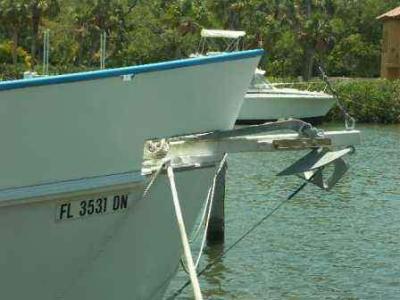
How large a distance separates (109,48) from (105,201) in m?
65.6

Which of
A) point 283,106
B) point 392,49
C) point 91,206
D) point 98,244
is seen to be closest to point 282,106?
point 283,106

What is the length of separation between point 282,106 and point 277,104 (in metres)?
0.52

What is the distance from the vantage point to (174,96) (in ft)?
29.8

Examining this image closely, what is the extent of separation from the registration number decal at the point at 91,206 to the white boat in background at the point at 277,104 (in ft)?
130

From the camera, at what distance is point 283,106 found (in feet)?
169

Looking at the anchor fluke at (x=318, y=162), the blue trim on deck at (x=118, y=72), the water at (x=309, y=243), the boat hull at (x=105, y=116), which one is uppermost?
the blue trim on deck at (x=118, y=72)

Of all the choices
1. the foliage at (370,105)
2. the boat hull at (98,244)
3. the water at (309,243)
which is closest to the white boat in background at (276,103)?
the foliage at (370,105)

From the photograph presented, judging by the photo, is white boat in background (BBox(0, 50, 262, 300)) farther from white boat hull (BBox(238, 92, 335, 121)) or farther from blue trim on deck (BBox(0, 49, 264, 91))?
white boat hull (BBox(238, 92, 335, 121))

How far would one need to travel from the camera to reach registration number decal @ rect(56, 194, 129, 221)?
881 centimetres

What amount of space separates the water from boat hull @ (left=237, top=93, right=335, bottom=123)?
68.8 ft

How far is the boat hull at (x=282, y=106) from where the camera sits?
5025 centimetres

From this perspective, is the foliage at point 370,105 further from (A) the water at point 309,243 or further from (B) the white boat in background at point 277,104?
(A) the water at point 309,243

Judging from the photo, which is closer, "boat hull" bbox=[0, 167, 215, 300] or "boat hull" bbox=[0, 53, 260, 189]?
"boat hull" bbox=[0, 53, 260, 189]

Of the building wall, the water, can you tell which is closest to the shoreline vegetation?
the building wall
